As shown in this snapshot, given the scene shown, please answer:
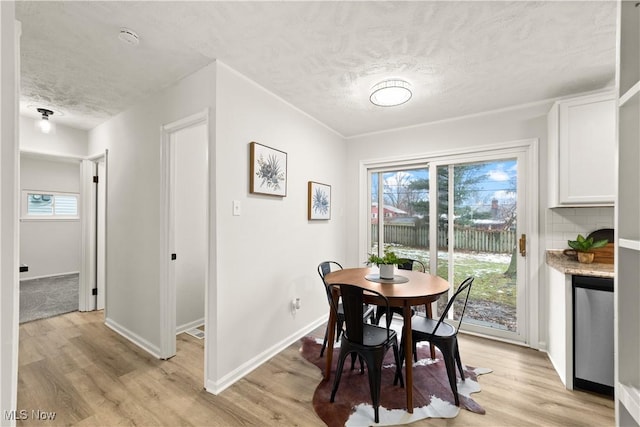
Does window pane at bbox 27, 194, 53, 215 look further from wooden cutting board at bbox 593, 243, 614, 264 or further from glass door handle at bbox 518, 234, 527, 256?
wooden cutting board at bbox 593, 243, 614, 264

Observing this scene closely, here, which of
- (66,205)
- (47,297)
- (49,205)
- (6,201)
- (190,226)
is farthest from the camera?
(66,205)

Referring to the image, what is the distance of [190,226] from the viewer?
3305mm

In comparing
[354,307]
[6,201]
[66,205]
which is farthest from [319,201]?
[66,205]

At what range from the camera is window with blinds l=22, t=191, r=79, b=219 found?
5.59m

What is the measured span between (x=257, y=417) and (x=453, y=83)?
117 inches

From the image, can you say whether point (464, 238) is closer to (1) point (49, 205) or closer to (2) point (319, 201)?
(2) point (319, 201)

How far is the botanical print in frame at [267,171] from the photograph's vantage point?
7.78 feet

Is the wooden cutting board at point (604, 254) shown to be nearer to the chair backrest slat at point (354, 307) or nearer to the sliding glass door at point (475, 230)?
the sliding glass door at point (475, 230)

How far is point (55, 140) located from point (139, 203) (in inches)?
72.7

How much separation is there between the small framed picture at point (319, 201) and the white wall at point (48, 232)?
5.35 metres

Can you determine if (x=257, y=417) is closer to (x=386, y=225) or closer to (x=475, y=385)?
(x=475, y=385)

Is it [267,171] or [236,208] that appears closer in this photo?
[236,208]

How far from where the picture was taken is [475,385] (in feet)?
7.01

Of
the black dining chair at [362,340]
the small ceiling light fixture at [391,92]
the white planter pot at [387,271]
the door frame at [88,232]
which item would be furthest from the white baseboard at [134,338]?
the small ceiling light fixture at [391,92]
